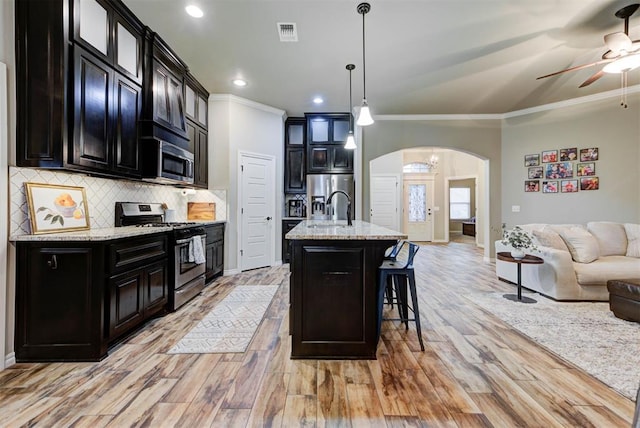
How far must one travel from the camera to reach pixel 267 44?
10.8 feet

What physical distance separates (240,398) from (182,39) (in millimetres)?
3623

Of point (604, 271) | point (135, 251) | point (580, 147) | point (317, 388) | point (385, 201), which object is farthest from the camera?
point (385, 201)

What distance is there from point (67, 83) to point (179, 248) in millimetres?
1731

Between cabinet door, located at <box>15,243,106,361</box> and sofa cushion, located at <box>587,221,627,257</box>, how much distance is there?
18.6 ft

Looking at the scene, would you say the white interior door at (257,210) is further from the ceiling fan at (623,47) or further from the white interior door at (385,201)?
the ceiling fan at (623,47)

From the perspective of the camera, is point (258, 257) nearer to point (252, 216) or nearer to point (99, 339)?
point (252, 216)

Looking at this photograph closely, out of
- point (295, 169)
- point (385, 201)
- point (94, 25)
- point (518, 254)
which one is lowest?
point (518, 254)

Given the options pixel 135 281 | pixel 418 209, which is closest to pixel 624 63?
pixel 135 281

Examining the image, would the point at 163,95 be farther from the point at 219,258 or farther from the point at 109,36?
the point at 219,258

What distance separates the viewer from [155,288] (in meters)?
2.77

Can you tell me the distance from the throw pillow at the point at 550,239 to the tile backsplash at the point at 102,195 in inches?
184

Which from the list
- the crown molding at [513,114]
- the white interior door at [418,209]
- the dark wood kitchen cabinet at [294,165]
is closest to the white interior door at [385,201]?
the white interior door at [418,209]

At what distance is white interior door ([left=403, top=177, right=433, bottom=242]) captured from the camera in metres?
9.36

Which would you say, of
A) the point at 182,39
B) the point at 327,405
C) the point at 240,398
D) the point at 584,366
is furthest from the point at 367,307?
the point at 182,39
